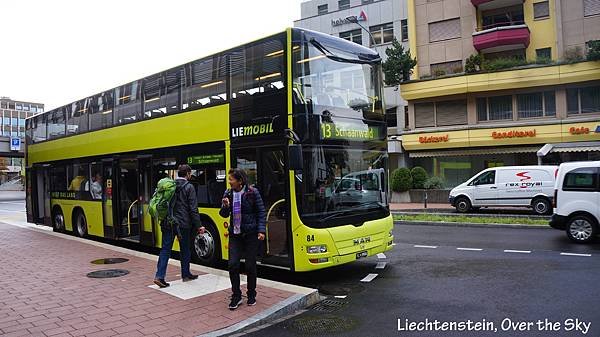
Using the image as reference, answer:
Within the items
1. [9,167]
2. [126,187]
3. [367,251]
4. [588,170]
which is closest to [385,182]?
[367,251]

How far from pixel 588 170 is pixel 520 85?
19.3 meters

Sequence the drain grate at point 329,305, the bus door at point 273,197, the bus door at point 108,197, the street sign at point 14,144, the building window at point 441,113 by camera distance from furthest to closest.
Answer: the street sign at point 14,144 < the building window at point 441,113 < the bus door at point 108,197 < the bus door at point 273,197 < the drain grate at point 329,305

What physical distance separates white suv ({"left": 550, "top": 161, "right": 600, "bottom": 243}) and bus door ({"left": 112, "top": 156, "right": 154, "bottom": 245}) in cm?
964

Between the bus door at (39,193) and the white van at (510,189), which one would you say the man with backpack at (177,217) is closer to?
the bus door at (39,193)

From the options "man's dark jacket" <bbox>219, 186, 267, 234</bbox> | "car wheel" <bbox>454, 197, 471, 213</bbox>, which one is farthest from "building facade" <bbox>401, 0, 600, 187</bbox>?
"man's dark jacket" <bbox>219, 186, 267, 234</bbox>

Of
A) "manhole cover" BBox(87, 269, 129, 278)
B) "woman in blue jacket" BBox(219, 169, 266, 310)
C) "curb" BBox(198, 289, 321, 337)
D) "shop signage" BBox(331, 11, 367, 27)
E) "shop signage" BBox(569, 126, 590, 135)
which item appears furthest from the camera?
"shop signage" BBox(331, 11, 367, 27)

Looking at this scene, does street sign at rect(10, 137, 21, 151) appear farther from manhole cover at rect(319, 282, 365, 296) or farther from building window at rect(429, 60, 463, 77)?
manhole cover at rect(319, 282, 365, 296)

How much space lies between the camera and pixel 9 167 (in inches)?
3711

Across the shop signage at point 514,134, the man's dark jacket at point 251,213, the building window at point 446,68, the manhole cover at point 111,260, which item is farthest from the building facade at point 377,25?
the man's dark jacket at point 251,213

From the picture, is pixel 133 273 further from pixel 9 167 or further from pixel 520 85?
pixel 9 167

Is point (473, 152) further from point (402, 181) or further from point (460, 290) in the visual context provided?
point (460, 290)

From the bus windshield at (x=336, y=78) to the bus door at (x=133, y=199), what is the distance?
4.76 meters

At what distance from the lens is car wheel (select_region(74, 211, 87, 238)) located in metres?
13.6

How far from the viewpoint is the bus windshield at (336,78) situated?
24.8 feet
